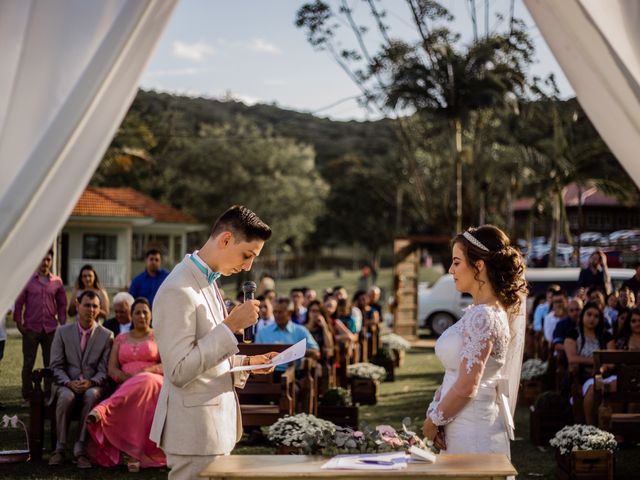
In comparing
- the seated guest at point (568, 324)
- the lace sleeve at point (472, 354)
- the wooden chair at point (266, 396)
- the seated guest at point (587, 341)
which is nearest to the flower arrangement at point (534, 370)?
the seated guest at point (568, 324)

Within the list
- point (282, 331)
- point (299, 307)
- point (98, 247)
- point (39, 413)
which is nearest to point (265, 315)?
point (282, 331)

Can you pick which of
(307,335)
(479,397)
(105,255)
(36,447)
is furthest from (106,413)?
(105,255)

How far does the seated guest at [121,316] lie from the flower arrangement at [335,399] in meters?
2.35

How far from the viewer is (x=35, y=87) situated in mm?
3994

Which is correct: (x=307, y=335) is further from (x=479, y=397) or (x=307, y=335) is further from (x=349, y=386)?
(x=479, y=397)

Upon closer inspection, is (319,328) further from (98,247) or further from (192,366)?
(98,247)

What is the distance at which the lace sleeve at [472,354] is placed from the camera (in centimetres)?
447

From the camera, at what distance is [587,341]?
10250 millimetres

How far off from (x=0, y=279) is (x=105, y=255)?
124 feet

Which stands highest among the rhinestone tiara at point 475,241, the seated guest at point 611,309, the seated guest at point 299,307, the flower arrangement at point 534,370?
the rhinestone tiara at point 475,241

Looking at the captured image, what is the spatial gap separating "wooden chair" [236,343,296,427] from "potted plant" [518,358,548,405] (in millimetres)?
3922

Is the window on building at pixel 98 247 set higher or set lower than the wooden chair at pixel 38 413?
higher

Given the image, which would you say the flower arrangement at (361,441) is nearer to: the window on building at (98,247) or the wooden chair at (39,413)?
the wooden chair at (39,413)

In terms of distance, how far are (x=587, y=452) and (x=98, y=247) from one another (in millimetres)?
34954
